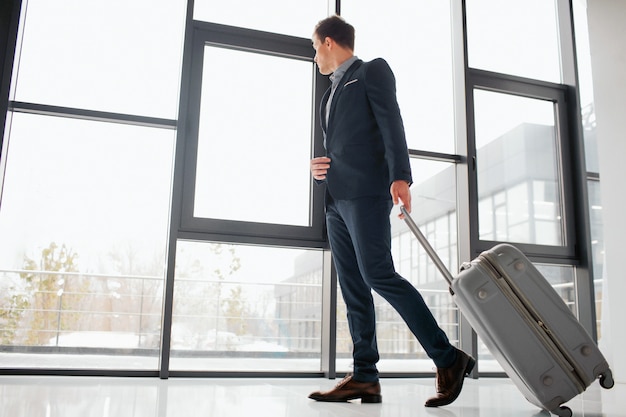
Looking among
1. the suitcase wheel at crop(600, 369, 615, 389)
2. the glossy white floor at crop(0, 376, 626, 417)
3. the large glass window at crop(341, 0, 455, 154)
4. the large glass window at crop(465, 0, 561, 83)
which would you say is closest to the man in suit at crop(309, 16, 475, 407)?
the glossy white floor at crop(0, 376, 626, 417)

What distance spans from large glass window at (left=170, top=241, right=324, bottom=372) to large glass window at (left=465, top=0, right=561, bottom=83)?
1608 millimetres

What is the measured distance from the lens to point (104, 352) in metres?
2.79

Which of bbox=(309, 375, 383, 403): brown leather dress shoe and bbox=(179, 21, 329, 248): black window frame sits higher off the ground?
bbox=(179, 21, 329, 248): black window frame

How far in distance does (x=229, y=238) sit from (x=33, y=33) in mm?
1311

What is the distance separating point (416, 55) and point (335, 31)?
4.62 feet

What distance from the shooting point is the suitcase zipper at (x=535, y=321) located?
4.58 ft

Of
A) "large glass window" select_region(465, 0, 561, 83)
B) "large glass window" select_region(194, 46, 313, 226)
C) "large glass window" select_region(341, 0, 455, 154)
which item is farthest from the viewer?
"large glass window" select_region(465, 0, 561, 83)

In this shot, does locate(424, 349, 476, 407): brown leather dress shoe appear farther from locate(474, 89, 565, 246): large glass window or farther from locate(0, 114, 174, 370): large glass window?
locate(474, 89, 565, 246): large glass window

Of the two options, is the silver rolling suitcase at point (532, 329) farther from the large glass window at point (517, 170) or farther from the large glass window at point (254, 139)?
the large glass window at point (517, 170)

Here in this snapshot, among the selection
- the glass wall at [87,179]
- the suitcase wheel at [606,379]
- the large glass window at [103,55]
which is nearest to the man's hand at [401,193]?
the suitcase wheel at [606,379]

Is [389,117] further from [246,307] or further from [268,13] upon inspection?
[246,307]

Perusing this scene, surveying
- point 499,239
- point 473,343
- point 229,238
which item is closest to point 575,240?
point 499,239

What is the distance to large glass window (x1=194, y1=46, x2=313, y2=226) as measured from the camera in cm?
271

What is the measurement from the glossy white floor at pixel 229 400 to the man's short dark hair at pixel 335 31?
1208 millimetres
